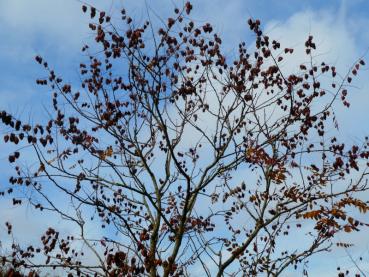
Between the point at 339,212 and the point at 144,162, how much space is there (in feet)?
15.3

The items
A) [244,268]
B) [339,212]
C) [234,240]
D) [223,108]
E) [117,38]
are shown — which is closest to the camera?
[339,212]

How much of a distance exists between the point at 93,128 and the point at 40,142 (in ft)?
7.30

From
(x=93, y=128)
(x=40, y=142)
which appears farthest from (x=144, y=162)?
(x=40, y=142)

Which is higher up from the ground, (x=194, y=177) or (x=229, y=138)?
(x=229, y=138)

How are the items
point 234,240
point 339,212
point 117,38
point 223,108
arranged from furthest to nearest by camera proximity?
point 234,240 → point 223,108 → point 117,38 → point 339,212

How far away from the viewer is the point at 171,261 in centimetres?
926

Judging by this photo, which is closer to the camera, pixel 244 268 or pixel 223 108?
pixel 223 108

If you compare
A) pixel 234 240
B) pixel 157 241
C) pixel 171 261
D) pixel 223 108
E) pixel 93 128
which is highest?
pixel 223 108

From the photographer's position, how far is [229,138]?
1049cm

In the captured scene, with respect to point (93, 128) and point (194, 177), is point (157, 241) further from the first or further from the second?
point (93, 128)

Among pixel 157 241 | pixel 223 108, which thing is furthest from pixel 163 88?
pixel 157 241

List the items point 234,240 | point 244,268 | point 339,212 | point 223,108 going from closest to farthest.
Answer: point 339,212, point 223,108, point 244,268, point 234,240

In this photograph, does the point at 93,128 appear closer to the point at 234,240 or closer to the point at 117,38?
the point at 117,38

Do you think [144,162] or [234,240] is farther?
[234,240]
